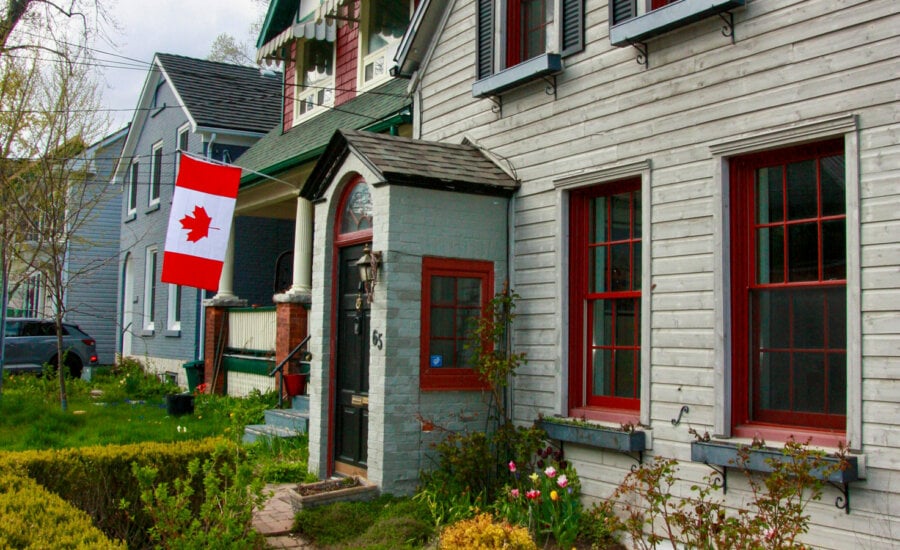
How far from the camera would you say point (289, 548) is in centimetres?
741

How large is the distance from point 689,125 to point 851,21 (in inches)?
56.4

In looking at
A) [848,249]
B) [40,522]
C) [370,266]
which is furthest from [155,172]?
[848,249]

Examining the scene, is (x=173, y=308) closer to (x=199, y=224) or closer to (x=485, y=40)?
(x=199, y=224)

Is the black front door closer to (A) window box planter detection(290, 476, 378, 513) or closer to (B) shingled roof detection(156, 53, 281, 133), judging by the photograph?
(A) window box planter detection(290, 476, 378, 513)

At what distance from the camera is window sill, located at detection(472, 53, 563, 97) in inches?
322

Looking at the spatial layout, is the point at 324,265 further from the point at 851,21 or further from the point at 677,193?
the point at 851,21

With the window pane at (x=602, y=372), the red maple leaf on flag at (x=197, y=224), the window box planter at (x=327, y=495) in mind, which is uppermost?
the red maple leaf on flag at (x=197, y=224)

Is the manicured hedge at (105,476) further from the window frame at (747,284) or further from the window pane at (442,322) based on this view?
the window frame at (747,284)

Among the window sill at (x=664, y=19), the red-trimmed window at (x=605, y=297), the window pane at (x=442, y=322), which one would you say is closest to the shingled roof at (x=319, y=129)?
the window pane at (x=442, y=322)

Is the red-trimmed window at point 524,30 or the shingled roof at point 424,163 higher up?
the red-trimmed window at point 524,30

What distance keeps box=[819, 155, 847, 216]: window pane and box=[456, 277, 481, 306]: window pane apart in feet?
11.6

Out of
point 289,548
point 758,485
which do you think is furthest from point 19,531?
point 758,485

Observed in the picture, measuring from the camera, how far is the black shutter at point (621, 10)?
24.5 ft

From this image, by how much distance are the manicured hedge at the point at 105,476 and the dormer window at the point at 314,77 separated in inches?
388
